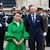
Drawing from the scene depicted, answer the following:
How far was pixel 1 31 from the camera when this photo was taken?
36.3 feet

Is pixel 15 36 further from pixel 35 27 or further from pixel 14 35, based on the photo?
pixel 35 27

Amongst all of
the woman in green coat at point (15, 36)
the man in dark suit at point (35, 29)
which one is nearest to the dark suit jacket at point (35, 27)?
the man in dark suit at point (35, 29)

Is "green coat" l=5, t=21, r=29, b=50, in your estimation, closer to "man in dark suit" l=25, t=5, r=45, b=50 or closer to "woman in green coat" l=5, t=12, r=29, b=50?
"woman in green coat" l=5, t=12, r=29, b=50

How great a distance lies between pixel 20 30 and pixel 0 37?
87.9 inches

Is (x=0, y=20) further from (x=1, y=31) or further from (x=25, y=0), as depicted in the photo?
(x=25, y=0)

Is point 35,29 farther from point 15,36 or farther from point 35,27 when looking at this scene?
point 15,36

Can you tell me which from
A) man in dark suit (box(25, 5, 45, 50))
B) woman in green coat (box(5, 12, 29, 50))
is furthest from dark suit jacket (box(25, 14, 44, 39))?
woman in green coat (box(5, 12, 29, 50))

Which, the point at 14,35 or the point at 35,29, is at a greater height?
the point at 14,35

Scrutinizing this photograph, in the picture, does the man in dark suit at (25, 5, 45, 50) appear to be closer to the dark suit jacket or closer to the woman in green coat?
the dark suit jacket

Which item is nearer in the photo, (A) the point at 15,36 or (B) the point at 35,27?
(A) the point at 15,36

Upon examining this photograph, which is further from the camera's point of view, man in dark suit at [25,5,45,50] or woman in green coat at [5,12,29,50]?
man in dark suit at [25,5,45,50]

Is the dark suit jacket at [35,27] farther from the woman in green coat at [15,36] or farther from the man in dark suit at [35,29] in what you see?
the woman in green coat at [15,36]

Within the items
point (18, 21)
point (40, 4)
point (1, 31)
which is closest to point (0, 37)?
point (1, 31)

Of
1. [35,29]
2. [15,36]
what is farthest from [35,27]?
[15,36]
